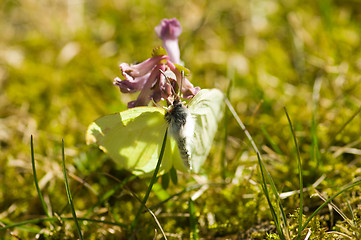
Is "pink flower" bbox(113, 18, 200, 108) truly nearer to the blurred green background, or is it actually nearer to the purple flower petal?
the purple flower petal

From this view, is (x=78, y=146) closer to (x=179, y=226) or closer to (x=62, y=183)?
(x=62, y=183)

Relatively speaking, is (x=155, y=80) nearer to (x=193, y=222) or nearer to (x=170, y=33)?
(x=170, y=33)

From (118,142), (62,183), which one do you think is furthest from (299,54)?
(62,183)

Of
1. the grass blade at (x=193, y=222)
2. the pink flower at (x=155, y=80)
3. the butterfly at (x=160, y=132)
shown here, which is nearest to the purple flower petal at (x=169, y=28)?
the pink flower at (x=155, y=80)

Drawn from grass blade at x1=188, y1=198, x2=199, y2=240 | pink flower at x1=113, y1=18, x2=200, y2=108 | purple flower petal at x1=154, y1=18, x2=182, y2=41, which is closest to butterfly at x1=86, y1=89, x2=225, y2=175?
pink flower at x1=113, y1=18, x2=200, y2=108

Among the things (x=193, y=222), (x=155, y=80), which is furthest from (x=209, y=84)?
(x=193, y=222)

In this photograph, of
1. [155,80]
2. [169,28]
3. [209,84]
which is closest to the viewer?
[155,80]

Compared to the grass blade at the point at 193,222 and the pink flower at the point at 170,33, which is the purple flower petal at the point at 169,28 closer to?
the pink flower at the point at 170,33
